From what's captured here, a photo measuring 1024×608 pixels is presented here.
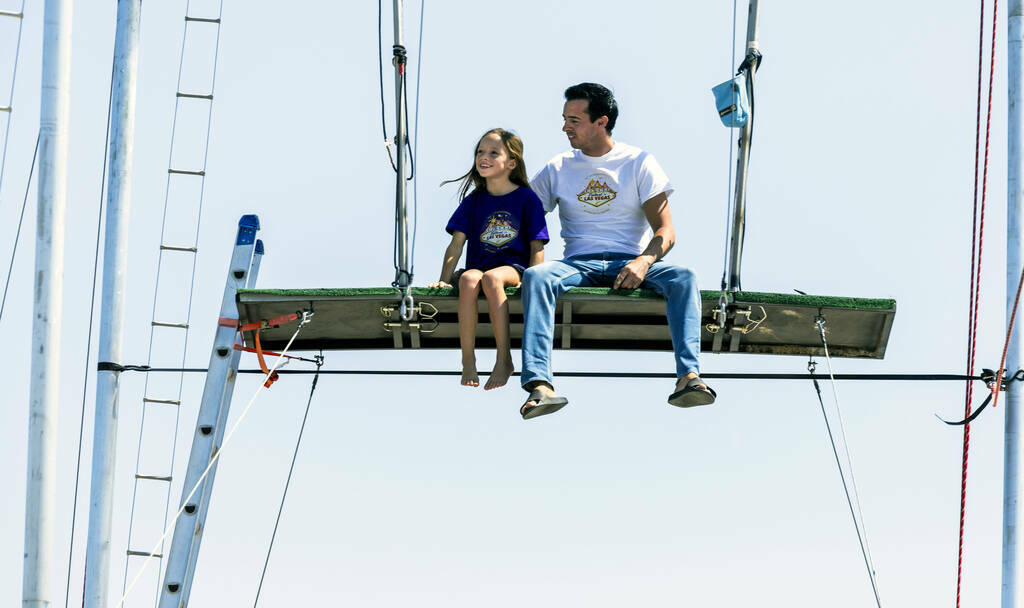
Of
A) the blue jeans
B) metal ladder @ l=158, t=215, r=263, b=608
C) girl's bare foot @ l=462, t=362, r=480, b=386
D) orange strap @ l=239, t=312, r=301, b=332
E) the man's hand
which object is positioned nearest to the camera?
the blue jeans

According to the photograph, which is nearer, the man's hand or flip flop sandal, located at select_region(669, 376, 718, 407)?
flip flop sandal, located at select_region(669, 376, 718, 407)

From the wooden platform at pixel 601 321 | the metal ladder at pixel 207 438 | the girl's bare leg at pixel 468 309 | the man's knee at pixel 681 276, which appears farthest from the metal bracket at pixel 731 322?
the metal ladder at pixel 207 438

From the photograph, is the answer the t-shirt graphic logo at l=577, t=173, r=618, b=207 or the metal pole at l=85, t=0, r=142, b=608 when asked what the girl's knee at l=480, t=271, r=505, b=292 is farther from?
the metal pole at l=85, t=0, r=142, b=608

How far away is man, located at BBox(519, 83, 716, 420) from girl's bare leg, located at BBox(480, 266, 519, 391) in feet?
0.64

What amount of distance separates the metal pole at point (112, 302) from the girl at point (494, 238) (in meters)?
1.72

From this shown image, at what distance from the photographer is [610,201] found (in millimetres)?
8539

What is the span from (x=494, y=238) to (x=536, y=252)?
0.77 feet

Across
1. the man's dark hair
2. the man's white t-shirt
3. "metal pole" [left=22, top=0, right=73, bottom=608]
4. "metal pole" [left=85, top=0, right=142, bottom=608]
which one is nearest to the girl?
the man's white t-shirt

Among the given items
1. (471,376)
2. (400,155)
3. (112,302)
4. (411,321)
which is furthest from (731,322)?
(112,302)

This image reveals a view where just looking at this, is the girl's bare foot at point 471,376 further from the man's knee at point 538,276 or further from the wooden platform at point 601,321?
the man's knee at point 538,276

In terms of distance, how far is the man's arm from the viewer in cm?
829

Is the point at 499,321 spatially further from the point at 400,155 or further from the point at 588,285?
the point at 400,155

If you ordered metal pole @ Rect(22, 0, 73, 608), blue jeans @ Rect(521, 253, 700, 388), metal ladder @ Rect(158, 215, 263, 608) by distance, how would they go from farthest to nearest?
metal ladder @ Rect(158, 215, 263, 608) < blue jeans @ Rect(521, 253, 700, 388) < metal pole @ Rect(22, 0, 73, 608)

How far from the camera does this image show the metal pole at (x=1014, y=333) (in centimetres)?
834
